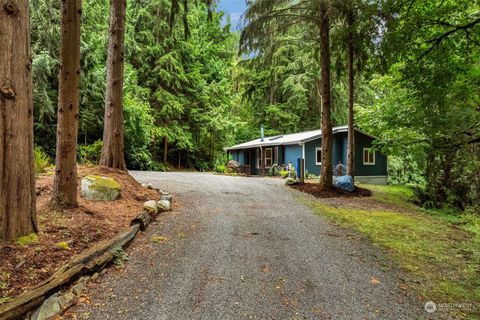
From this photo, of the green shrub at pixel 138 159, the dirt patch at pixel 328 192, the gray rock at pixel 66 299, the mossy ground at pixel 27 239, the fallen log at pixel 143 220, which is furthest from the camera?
the green shrub at pixel 138 159

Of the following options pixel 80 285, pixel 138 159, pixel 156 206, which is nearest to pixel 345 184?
pixel 156 206

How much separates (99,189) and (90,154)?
903 cm

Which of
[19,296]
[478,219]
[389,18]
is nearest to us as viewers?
[19,296]

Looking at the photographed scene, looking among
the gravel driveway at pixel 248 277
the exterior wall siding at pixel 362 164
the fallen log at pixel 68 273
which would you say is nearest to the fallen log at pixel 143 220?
the gravel driveway at pixel 248 277

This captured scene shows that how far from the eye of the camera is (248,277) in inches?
146

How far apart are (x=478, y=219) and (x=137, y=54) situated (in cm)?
2237

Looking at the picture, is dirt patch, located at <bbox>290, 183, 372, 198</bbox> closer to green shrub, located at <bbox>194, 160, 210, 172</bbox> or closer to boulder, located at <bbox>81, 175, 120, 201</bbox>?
boulder, located at <bbox>81, 175, 120, 201</bbox>

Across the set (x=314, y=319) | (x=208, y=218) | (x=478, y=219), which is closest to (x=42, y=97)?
(x=208, y=218)

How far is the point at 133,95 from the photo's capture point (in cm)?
2019

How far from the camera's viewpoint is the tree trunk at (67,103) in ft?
17.3

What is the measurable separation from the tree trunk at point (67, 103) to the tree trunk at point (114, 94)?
3.12 meters

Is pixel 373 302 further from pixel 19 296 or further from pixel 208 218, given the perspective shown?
pixel 208 218

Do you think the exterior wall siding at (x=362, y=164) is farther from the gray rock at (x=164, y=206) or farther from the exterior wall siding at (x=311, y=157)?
the gray rock at (x=164, y=206)

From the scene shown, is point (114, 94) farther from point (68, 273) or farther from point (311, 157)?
point (311, 157)
